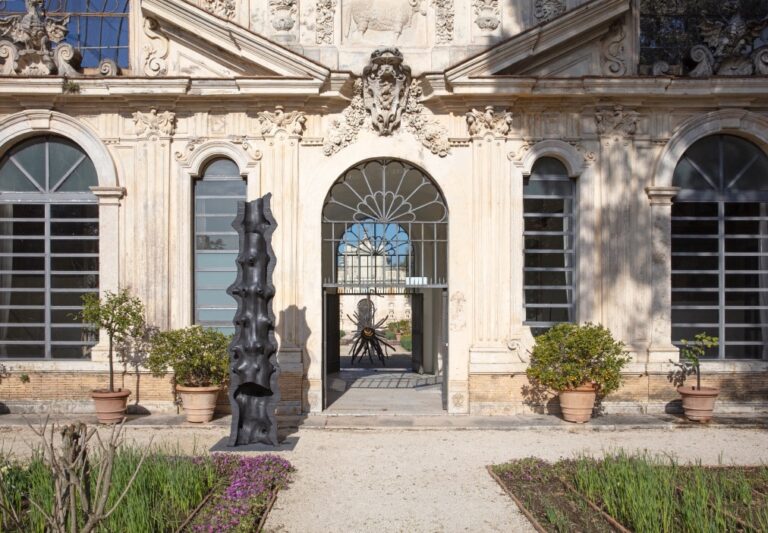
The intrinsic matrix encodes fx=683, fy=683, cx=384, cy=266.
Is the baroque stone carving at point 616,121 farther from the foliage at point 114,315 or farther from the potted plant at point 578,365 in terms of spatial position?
the foliage at point 114,315

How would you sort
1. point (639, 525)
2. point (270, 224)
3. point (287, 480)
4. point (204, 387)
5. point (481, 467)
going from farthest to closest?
point (204, 387) < point (270, 224) < point (481, 467) < point (287, 480) < point (639, 525)

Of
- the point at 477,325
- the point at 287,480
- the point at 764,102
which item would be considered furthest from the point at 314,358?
the point at 764,102

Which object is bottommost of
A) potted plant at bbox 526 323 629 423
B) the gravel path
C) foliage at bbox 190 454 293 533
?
the gravel path

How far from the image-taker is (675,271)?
1213 centimetres

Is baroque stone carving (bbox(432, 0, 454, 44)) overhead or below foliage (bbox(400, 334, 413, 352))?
overhead

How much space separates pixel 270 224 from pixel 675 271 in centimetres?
735

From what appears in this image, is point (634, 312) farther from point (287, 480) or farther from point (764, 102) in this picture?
point (287, 480)

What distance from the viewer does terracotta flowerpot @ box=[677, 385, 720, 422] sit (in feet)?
35.7

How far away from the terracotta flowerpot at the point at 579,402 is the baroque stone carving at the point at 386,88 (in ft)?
17.2

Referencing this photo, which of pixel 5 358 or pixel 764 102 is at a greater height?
pixel 764 102

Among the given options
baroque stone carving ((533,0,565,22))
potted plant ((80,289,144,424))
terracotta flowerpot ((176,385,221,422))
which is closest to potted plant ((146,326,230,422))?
terracotta flowerpot ((176,385,221,422))

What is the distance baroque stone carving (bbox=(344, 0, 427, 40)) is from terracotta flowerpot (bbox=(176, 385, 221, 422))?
21.0 feet

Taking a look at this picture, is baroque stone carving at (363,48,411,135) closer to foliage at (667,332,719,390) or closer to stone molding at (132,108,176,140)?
stone molding at (132,108,176,140)

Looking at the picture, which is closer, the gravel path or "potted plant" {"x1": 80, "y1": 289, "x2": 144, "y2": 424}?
the gravel path
